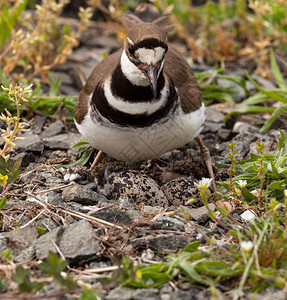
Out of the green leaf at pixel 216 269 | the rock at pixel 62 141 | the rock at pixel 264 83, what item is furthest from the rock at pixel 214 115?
the green leaf at pixel 216 269

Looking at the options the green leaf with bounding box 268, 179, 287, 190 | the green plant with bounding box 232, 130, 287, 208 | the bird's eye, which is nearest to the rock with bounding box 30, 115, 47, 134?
the bird's eye

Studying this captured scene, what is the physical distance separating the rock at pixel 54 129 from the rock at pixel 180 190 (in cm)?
162

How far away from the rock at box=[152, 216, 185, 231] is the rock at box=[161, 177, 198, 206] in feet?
1.56

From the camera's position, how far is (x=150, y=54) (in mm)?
3701

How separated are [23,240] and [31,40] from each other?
9.65 feet

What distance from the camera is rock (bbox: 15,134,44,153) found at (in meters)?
4.83

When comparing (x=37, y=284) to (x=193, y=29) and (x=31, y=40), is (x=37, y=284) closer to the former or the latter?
(x=31, y=40)

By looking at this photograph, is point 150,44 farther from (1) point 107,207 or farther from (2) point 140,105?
(1) point 107,207

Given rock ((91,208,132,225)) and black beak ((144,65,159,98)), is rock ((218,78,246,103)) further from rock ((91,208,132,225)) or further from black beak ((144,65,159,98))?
rock ((91,208,132,225))

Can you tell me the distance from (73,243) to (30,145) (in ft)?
6.19

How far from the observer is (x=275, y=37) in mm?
7188

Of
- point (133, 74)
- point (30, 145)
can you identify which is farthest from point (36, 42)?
point (133, 74)

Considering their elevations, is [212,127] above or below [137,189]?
below

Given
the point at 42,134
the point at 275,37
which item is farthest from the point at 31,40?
the point at 275,37
